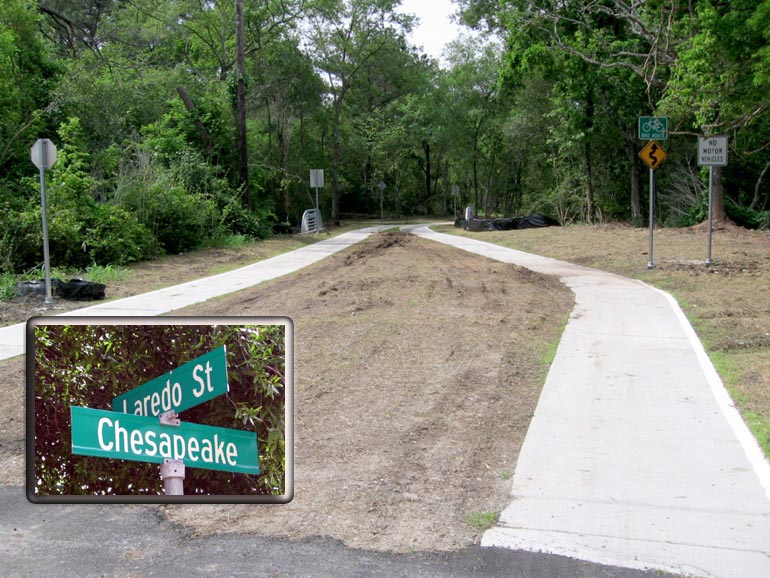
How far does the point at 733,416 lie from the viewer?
22.6 ft

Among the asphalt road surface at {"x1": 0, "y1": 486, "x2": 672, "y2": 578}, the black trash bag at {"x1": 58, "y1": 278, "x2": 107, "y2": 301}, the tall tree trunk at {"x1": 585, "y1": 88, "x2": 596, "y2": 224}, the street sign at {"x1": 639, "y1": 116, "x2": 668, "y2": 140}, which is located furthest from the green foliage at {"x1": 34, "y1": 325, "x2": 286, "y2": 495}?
the tall tree trunk at {"x1": 585, "y1": 88, "x2": 596, "y2": 224}

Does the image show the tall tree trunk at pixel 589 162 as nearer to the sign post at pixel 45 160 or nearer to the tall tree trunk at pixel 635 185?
the tall tree trunk at pixel 635 185

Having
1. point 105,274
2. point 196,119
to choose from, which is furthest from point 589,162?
point 105,274

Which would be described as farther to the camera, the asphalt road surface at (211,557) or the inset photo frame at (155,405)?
the asphalt road surface at (211,557)

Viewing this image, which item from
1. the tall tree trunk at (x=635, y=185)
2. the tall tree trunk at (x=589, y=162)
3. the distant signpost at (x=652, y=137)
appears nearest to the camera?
the distant signpost at (x=652, y=137)

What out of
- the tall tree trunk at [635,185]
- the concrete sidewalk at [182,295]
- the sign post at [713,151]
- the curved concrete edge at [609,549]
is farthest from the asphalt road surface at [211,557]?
the tall tree trunk at [635,185]

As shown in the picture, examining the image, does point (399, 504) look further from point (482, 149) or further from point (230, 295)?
point (482, 149)

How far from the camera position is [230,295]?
14.7 meters

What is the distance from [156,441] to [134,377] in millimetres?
137

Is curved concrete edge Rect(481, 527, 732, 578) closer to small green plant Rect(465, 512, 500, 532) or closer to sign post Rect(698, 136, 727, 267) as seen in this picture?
small green plant Rect(465, 512, 500, 532)

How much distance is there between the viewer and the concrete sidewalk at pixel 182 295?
1102cm

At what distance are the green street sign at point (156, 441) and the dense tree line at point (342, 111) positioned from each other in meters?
14.9

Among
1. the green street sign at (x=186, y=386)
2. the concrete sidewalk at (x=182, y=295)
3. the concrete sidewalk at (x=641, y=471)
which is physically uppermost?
the green street sign at (x=186, y=386)

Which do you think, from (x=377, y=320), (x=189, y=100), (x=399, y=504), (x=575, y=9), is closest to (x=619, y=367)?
(x=377, y=320)
